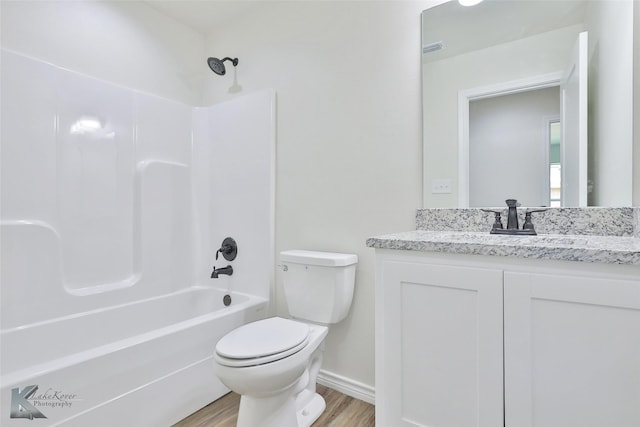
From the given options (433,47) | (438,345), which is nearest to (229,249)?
(438,345)

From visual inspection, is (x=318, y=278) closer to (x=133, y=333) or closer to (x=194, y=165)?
(x=133, y=333)

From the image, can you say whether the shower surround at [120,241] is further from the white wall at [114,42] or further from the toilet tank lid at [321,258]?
the toilet tank lid at [321,258]

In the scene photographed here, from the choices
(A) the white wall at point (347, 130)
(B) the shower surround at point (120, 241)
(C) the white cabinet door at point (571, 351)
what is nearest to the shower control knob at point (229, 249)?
(B) the shower surround at point (120, 241)

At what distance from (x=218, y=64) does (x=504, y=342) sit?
2.36m

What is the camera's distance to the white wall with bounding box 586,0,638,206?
120cm

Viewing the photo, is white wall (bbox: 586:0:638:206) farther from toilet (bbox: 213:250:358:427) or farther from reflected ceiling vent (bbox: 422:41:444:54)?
toilet (bbox: 213:250:358:427)

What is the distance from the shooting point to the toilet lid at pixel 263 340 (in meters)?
1.26

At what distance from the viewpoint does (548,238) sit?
116 cm

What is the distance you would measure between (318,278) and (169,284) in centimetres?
123

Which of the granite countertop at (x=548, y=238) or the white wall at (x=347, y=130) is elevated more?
the white wall at (x=347, y=130)

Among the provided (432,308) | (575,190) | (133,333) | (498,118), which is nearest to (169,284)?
(133,333)

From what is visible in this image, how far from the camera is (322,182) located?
1972mm

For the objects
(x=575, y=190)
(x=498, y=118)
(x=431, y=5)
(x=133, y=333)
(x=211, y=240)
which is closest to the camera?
(x=575, y=190)

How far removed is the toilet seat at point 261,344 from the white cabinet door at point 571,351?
76 centimetres
